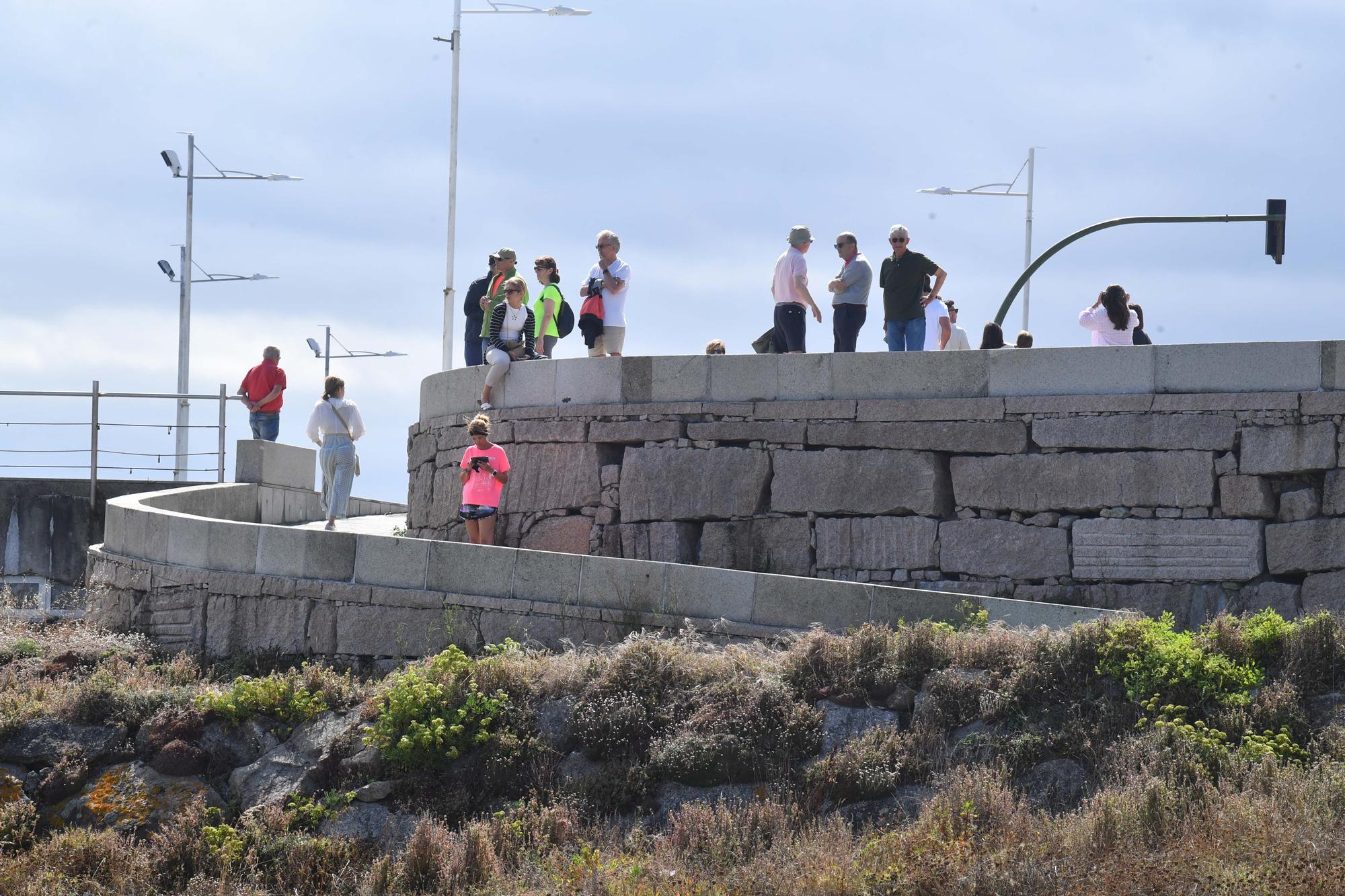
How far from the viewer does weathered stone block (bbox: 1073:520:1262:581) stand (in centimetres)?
1127

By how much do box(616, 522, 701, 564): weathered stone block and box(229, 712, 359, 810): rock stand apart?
325 cm

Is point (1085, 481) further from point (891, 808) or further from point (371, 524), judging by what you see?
point (371, 524)

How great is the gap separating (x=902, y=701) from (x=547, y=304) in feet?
21.0

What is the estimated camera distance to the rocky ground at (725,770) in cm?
752

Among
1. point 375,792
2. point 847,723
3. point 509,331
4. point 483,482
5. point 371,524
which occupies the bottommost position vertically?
point 375,792

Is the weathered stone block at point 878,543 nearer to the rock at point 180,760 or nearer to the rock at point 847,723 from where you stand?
the rock at point 847,723

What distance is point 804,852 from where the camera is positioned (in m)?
7.78

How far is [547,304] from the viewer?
47.2ft

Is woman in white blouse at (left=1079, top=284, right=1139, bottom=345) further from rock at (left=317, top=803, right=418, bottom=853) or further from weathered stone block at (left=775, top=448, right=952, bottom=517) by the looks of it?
rock at (left=317, top=803, right=418, bottom=853)

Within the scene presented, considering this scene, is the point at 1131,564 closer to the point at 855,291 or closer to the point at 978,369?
the point at 978,369

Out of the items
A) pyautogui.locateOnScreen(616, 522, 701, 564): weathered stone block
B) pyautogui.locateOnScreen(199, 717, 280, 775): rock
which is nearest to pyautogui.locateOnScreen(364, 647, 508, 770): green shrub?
pyautogui.locateOnScreen(199, 717, 280, 775): rock

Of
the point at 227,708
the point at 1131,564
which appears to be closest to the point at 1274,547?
the point at 1131,564

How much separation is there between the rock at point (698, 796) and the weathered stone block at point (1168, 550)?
3.93 meters

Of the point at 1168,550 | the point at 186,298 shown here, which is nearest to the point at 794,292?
the point at 1168,550
